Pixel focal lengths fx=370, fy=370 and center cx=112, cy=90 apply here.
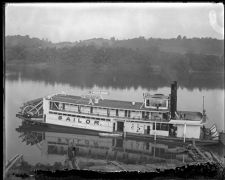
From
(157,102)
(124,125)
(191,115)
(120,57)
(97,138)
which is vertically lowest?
(97,138)

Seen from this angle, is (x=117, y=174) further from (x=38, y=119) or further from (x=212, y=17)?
(x=212, y=17)

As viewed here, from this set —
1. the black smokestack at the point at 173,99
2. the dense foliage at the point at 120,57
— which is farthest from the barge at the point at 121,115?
the dense foliage at the point at 120,57

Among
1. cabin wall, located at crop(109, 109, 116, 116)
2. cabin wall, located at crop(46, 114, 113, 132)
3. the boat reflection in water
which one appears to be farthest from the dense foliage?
the boat reflection in water

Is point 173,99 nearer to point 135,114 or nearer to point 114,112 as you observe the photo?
point 135,114

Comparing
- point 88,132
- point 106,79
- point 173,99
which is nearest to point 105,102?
point 106,79

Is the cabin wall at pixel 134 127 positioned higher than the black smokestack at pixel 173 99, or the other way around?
the black smokestack at pixel 173 99

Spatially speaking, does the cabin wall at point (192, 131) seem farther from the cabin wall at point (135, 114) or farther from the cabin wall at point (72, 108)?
the cabin wall at point (72, 108)

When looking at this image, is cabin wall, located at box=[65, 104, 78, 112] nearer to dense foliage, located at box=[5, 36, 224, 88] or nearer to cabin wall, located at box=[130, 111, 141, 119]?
dense foliage, located at box=[5, 36, 224, 88]

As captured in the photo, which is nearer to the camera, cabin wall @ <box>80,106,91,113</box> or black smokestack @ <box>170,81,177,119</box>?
black smokestack @ <box>170,81,177,119</box>
